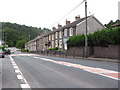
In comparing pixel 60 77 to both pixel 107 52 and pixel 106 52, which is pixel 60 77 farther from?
pixel 106 52

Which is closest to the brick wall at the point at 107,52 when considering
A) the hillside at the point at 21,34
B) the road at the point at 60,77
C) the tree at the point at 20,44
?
the road at the point at 60,77

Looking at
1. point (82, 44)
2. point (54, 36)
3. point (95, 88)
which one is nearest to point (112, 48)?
point (82, 44)

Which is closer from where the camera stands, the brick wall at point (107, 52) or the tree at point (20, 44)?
Answer: the brick wall at point (107, 52)

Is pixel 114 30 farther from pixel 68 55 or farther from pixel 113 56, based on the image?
pixel 68 55

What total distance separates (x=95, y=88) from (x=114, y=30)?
19.0m

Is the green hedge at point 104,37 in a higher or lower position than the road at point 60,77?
higher

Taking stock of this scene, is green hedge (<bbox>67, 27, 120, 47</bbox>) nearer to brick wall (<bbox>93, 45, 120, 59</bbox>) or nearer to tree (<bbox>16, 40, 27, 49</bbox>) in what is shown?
brick wall (<bbox>93, 45, 120, 59</bbox>)

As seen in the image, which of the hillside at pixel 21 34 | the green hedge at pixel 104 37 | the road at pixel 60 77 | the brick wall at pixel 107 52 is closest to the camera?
the road at pixel 60 77

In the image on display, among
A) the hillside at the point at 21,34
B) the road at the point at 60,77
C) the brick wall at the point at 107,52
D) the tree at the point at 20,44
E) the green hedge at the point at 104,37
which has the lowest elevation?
the road at the point at 60,77

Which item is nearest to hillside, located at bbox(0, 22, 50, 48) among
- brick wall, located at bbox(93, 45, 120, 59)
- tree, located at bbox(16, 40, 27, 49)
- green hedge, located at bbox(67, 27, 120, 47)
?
tree, located at bbox(16, 40, 27, 49)

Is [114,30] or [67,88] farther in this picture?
[114,30]

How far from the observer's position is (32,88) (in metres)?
7.36

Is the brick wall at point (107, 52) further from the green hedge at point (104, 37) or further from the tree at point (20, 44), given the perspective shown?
the tree at point (20, 44)

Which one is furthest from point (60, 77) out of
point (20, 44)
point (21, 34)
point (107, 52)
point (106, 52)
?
point (20, 44)
